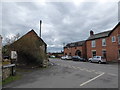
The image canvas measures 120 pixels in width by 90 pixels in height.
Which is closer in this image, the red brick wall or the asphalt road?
the asphalt road

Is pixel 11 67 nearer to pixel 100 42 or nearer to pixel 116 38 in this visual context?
pixel 116 38

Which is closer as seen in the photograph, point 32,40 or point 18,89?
point 18,89

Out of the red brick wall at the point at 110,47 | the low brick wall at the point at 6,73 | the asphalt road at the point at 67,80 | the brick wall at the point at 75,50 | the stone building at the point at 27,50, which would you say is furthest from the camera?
the brick wall at the point at 75,50

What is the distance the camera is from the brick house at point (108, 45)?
2972cm

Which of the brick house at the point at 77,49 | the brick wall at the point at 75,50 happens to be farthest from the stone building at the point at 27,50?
the brick house at the point at 77,49

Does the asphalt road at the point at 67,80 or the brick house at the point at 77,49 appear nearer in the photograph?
the asphalt road at the point at 67,80

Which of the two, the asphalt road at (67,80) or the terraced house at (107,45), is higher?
the terraced house at (107,45)

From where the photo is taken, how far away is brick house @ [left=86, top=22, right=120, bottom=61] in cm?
2972

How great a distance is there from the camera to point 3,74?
10.3 meters

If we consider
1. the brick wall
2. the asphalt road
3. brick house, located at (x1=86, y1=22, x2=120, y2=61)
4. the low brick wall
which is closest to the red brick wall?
brick house, located at (x1=86, y1=22, x2=120, y2=61)

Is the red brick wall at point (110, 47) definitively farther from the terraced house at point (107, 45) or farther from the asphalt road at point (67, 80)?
the asphalt road at point (67, 80)

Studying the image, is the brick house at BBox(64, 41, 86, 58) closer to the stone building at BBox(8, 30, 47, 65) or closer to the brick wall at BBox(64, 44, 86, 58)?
the brick wall at BBox(64, 44, 86, 58)

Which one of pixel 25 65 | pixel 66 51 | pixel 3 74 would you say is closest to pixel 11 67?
pixel 3 74

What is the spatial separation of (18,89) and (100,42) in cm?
3033
